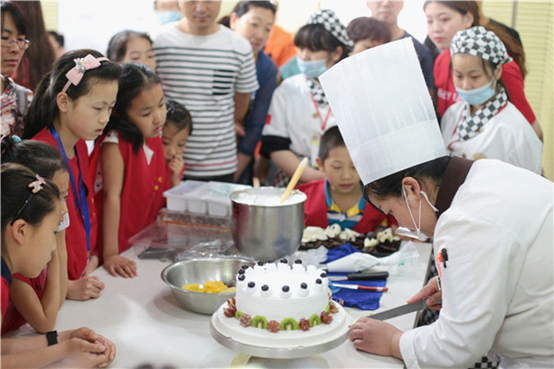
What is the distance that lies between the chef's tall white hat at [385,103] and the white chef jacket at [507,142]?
123 cm

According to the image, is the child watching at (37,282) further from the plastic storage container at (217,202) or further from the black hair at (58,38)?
the black hair at (58,38)

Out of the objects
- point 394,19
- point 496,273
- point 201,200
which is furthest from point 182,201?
point 394,19

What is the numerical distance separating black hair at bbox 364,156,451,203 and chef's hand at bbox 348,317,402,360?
314mm

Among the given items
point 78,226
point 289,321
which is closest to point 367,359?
point 289,321

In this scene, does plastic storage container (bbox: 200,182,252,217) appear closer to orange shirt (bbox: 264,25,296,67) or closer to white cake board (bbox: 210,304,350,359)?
white cake board (bbox: 210,304,350,359)

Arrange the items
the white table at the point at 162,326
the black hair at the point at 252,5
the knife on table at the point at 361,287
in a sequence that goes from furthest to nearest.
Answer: the black hair at the point at 252,5, the knife on table at the point at 361,287, the white table at the point at 162,326

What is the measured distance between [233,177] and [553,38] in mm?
2492

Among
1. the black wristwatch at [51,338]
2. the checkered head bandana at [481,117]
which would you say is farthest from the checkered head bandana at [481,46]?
the black wristwatch at [51,338]

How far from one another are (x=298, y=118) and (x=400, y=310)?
1.58 metres

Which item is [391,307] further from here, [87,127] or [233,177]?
[233,177]

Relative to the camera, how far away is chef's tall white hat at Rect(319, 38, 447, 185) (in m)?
1.44

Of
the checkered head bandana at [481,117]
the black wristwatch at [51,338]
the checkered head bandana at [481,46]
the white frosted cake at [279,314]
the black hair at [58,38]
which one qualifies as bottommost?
the black wristwatch at [51,338]

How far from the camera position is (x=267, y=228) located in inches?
71.5

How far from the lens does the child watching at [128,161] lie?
2.12 metres
